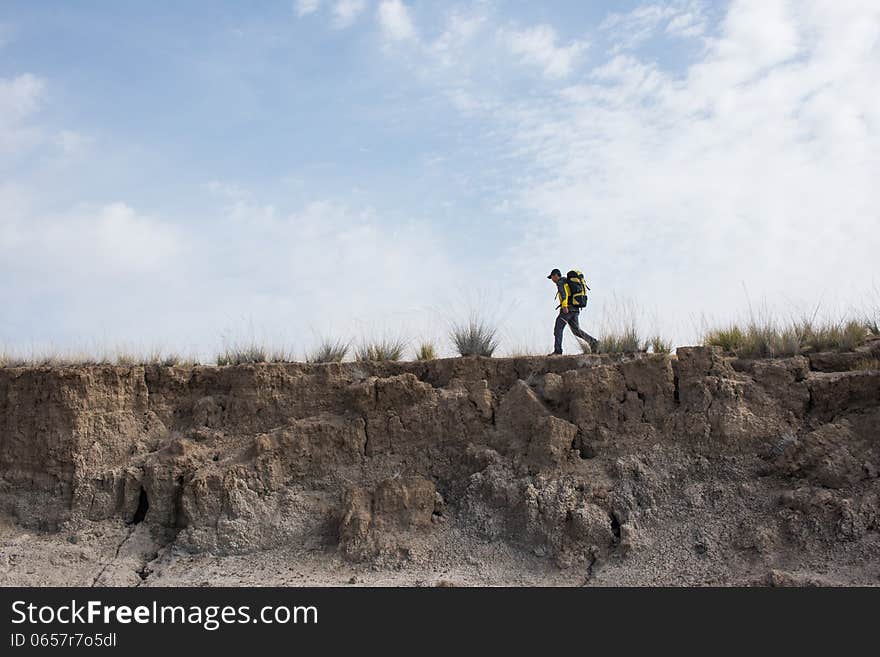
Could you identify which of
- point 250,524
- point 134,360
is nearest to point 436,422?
point 250,524

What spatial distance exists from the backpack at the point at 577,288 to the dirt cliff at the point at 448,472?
4.78ft

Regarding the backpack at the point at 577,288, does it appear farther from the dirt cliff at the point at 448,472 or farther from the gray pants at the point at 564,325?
the dirt cliff at the point at 448,472

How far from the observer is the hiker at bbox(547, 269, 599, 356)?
11512mm

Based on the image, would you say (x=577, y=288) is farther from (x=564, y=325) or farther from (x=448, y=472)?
(x=448, y=472)

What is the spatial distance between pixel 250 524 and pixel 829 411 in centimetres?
641

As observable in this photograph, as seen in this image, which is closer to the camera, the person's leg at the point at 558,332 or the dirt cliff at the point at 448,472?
the dirt cliff at the point at 448,472

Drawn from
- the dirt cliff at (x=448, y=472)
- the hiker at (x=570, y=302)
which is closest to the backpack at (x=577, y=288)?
the hiker at (x=570, y=302)

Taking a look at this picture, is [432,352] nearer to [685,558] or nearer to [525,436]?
[525,436]

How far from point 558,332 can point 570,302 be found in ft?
1.52

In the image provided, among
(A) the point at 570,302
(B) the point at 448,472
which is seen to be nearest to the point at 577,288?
(A) the point at 570,302

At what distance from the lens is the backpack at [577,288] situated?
11.8 m

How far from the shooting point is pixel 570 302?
1171 cm

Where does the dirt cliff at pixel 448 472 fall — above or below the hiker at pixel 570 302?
below

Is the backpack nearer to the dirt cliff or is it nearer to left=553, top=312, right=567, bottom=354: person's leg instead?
left=553, top=312, right=567, bottom=354: person's leg
